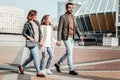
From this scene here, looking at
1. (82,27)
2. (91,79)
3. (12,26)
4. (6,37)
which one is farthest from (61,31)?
(12,26)

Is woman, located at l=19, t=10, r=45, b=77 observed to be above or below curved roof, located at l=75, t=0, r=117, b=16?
below

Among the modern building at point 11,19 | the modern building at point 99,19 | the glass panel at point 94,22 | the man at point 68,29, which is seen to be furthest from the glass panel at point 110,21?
the man at point 68,29

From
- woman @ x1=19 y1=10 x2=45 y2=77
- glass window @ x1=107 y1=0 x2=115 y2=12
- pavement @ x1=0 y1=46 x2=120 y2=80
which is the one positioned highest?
glass window @ x1=107 y1=0 x2=115 y2=12

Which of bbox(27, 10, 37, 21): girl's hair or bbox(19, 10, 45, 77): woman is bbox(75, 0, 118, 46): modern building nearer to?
bbox(19, 10, 45, 77): woman

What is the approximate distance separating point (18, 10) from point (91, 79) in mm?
121167

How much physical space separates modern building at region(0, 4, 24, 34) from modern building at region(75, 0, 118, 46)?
105 feet

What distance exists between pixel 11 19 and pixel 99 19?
43904 mm

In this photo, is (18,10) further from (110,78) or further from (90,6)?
(110,78)

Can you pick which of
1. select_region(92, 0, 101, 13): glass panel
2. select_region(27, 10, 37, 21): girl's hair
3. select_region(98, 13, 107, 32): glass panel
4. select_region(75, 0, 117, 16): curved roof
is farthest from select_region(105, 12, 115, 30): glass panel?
select_region(27, 10, 37, 21): girl's hair

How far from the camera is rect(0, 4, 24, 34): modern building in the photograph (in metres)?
121

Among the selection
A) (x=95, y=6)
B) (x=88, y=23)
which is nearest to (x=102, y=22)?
(x=88, y=23)

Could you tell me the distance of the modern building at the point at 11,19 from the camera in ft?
396

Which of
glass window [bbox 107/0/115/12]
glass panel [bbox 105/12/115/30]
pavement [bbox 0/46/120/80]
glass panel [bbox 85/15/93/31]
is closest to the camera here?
pavement [bbox 0/46/120/80]

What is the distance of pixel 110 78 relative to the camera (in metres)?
8.28
